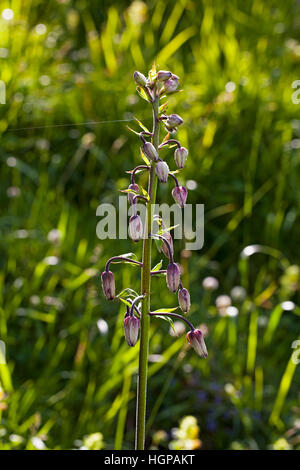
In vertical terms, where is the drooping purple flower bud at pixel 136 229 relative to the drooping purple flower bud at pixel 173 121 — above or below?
below

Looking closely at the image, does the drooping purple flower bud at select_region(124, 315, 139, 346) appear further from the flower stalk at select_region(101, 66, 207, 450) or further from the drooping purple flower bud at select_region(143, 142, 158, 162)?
the drooping purple flower bud at select_region(143, 142, 158, 162)

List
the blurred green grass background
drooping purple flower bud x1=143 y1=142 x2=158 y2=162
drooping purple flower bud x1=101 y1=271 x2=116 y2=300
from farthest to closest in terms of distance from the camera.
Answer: the blurred green grass background < drooping purple flower bud x1=101 y1=271 x2=116 y2=300 < drooping purple flower bud x1=143 y1=142 x2=158 y2=162

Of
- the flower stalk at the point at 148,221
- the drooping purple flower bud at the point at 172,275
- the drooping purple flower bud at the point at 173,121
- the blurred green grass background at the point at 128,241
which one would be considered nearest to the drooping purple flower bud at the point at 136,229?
the flower stalk at the point at 148,221

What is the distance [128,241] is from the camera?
3707mm

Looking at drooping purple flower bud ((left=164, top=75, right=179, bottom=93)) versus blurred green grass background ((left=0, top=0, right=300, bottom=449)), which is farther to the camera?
blurred green grass background ((left=0, top=0, right=300, bottom=449))

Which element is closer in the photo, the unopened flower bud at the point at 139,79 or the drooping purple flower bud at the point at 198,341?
the unopened flower bud at the point at 139,79

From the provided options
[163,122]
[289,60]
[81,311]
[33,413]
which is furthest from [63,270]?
[289,60]

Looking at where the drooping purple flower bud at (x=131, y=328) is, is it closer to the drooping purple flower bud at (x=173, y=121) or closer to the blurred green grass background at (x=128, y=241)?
the drooping purple flower bud at (x=173, y=121)

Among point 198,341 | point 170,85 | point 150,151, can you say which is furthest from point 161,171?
point 198,341

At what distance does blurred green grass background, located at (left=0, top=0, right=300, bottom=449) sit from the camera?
111 inches

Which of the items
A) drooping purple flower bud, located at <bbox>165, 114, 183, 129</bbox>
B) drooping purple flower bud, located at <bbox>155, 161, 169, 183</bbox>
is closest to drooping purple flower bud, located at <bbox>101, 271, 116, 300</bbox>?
drooping purple flower bud, located at <bbox>155, 161, 169, 183</bbox>

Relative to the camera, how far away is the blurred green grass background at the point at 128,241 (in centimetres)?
282

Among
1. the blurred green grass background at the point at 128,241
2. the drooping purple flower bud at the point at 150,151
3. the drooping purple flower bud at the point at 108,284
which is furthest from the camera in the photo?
the blurred green grass background at the point at 128,241

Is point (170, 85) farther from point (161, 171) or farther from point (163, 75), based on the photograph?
point (161, 171)
